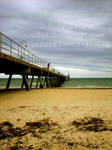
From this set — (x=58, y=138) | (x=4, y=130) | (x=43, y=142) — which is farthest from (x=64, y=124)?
(x=4, y=130)

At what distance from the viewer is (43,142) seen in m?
2.59

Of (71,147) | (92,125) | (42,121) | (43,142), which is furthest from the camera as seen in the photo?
(42,121)

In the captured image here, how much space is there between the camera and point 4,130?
3205mm

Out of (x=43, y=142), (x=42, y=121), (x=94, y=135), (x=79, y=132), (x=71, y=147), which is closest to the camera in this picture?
(x=71, y=147)

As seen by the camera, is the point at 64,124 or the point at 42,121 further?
the point at 42,121

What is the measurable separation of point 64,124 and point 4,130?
162cm

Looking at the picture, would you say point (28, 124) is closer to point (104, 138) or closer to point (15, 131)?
point (15, 131)

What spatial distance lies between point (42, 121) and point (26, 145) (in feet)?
4.28

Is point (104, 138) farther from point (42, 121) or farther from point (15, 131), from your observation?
point (15, 131)

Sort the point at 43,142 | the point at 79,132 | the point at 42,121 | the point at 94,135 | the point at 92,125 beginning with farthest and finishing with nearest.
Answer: the point at 42,121, the point at 92,125, the point at 79,132, the point at 94,135, the point at 43,142

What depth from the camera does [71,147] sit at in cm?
237

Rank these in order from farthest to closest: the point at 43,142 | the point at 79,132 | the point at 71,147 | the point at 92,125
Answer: the point at 92,125 → the point at 79,132 → the point at 43,142 → the point at 71,147

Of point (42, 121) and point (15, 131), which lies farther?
point (42, 121)

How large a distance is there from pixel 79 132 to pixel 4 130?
6.31 feet
